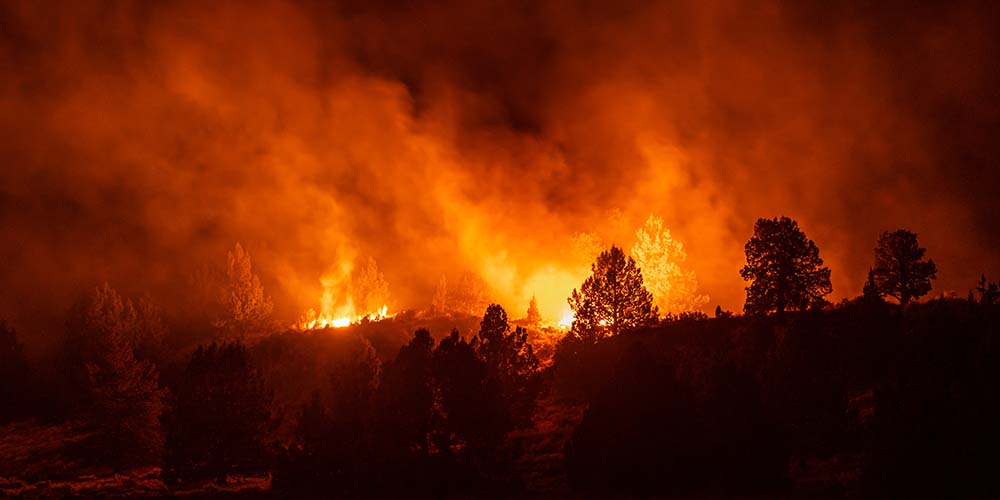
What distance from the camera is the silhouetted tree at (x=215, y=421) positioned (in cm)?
3578

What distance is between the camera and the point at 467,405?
107 ft

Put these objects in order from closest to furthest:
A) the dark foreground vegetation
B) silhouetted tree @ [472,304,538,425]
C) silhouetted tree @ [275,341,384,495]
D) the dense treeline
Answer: the dark foreground vegetation, the dense treeline, silhouetted tree @ [275,341,384,495], silhouetted tree @ [472,304,538,425]

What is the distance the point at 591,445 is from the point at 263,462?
2100cm

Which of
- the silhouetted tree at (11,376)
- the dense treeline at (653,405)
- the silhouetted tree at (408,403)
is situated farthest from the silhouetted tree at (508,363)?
the silhouetted tree at (11,376)

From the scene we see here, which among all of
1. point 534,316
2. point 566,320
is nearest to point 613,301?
point 534,316

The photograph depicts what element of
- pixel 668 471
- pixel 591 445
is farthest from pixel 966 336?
pixel 591 445

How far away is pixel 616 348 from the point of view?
159 feet

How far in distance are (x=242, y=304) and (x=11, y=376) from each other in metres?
35.1

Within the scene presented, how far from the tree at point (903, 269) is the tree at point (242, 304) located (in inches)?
3912

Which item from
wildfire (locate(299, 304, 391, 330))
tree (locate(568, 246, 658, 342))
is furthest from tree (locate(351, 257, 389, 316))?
tree (locate(568, 246, 658, 342))

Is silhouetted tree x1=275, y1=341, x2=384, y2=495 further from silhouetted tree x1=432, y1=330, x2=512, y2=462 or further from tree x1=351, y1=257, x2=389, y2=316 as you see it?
tree x1=351, y1=257, x2=389, y2=316

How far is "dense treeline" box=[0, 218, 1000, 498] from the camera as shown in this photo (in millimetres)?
21219

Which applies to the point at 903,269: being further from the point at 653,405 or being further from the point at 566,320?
the point at 566,320

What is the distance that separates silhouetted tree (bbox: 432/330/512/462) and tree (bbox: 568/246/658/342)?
2012 cm
